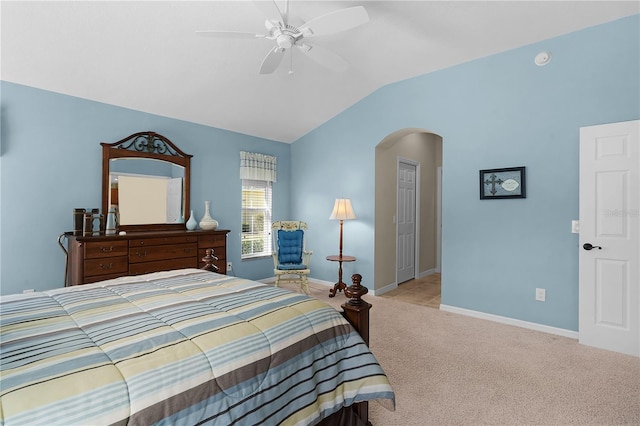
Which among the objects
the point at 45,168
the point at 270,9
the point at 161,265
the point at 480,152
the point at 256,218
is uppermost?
the point at 270,9

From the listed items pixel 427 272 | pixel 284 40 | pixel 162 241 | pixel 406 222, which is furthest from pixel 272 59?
pixel 427 272

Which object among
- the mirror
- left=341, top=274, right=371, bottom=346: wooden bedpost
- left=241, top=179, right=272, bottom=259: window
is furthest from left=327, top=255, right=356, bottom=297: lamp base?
left=341, top=274, right=371, bottom=346: wooden bedpost

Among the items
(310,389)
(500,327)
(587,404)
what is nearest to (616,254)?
(500,327)

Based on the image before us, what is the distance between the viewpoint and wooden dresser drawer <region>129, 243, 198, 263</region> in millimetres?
3633

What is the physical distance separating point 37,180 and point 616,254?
218 inches

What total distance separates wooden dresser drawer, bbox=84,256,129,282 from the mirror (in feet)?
1.92

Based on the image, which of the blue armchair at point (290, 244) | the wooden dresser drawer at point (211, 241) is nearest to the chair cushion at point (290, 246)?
the blue armchair at point (290, 244)

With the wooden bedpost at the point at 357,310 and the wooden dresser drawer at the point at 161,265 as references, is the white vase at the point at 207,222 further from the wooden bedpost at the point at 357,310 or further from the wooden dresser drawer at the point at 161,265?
the wooden bedpost at the point at 357,310

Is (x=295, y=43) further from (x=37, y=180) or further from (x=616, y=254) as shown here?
(x=616, y=254)

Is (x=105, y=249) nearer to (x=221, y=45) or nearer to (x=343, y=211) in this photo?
(x=221, y=45)

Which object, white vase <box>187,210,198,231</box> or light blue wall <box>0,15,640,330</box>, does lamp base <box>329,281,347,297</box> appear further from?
white vase <box>187,210,198,231</box>

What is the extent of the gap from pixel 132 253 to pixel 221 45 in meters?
2.36

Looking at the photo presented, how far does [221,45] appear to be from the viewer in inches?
128

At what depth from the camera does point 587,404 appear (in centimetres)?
209
